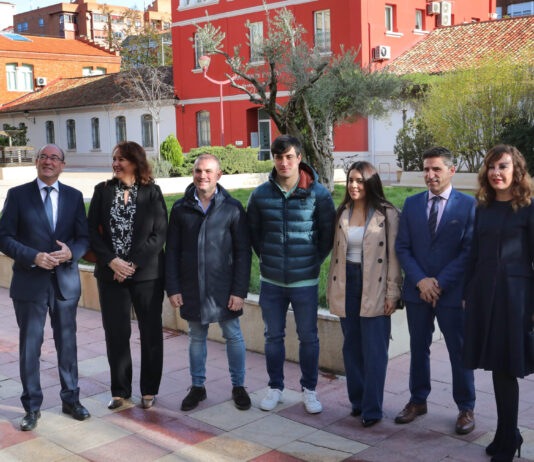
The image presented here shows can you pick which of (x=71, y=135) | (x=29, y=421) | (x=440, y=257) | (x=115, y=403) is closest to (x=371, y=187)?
(x=440, y=257)

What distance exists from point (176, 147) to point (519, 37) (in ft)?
47.1

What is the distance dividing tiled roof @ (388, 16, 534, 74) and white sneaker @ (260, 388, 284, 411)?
22.9 meters

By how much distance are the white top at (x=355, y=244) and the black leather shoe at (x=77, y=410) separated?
2187mm

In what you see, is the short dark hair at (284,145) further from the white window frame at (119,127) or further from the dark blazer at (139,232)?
the white window frame at (119,127)

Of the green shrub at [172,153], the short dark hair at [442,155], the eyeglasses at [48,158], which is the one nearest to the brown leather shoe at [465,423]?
the short dark hair at [442,155]

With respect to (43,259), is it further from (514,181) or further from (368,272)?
(514,181)

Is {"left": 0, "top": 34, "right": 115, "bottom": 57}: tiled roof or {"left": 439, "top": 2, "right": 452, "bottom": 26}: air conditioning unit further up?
{"left": 0, "top": 34, "right": 115, "bottom": 57}: tiled roof

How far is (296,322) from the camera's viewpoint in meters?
4.86

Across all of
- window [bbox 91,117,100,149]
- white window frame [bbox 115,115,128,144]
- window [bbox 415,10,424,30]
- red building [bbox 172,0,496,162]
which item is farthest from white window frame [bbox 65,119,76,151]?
window [bbox 415,10,424,30]

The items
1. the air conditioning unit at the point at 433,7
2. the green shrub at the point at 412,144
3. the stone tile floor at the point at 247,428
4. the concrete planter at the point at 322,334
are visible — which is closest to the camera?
the stone tile floor at the point at 247,428

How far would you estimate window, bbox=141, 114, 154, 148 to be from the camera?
36.5 meters

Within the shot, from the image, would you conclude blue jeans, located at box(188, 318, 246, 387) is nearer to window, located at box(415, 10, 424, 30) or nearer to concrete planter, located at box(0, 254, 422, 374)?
concrete planter, located at box(0, 254, 422, 374)

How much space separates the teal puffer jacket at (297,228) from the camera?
4.68m

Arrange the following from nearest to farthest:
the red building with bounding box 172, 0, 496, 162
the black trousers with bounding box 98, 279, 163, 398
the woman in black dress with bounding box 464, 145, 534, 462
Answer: the woman in black dress with bounding box 464, 145, 534, 462 < the black trousers with bounding box 98, 279, 163, 398 < the red building with bounding box 172, 0, 496, 162
